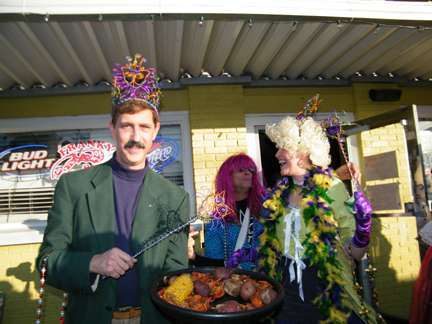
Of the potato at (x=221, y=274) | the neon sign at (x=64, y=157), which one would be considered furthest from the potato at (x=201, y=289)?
the neon sign at (x=64, y=157)

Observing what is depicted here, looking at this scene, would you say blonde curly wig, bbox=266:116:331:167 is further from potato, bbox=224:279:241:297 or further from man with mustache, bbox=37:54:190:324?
potato, bbox=224:279:241:297

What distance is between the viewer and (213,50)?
3746mm

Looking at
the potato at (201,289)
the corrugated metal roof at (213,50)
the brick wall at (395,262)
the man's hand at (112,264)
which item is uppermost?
the corrugated metal roof at (213,50)

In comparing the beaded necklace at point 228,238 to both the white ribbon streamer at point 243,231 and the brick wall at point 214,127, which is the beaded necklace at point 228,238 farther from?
the brick wall at point 214,127

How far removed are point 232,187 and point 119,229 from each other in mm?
1515

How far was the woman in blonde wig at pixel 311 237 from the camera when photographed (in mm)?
2064

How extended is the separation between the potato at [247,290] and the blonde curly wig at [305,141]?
3.95 ft

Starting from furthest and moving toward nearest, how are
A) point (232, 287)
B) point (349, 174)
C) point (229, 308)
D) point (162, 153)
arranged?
1. point (162, 153)
2. point (349, 174)
3. point (232, 287)
4. point (229, 308)

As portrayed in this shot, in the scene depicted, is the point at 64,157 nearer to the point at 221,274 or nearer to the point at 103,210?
the point at 103,210

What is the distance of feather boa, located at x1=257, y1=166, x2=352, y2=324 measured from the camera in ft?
6.67

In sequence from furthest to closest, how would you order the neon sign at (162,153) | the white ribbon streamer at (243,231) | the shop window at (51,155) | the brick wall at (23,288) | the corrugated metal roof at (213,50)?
1. the neon sign at (162,153)
2. the shop window at (51,155)
3. the brick wall at (23,288)
4. the corrugated metal roof at (213,50)
5. the white ribbon streamer at (243,231)

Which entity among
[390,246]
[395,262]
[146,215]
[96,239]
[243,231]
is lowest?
[395,262]

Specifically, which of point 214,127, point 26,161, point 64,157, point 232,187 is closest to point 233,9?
point 232,187

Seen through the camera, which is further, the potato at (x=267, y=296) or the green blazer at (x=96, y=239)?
the green blazer at (x=96, y=239)
